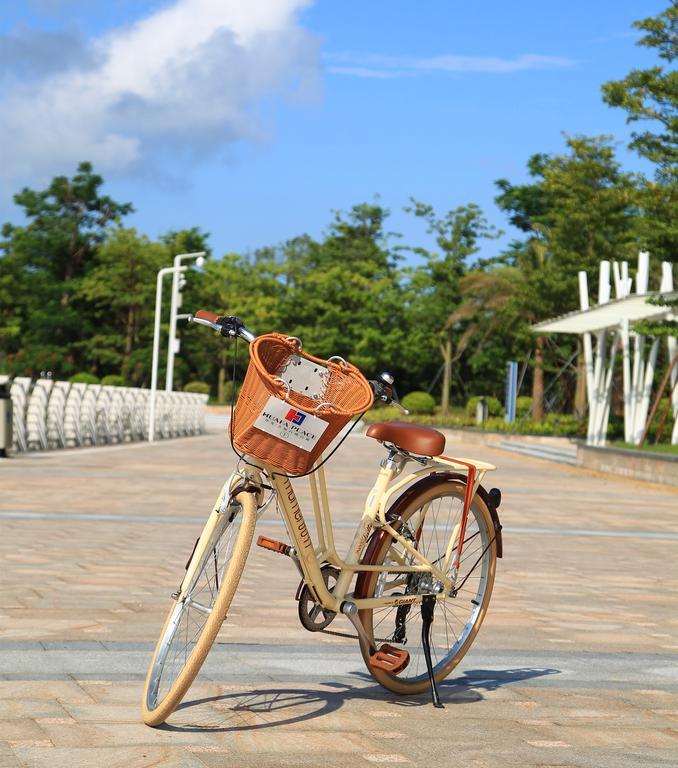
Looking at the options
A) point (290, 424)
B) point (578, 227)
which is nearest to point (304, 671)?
point (290, 424)

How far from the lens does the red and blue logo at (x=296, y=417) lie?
165 inches

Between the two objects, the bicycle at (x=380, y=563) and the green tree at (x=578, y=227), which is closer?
the bicycle at (x=380, y=563)

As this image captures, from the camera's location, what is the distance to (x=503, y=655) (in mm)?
5977

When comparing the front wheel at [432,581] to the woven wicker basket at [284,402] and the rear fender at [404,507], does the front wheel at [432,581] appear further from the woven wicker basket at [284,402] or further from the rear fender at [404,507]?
the woven wicker basket at [284,402]

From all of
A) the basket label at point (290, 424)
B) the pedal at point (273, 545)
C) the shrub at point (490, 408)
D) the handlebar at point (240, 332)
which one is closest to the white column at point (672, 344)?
the handlebar at point (240, 332)

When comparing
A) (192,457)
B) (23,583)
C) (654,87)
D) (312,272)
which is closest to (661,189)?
(654,87)

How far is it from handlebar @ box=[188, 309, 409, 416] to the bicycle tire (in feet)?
1.77

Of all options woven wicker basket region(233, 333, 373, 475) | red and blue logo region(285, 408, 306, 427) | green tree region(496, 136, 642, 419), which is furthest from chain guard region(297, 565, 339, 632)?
green tree region(496, 136, 642, 419)

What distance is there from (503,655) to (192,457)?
19781 millimetres

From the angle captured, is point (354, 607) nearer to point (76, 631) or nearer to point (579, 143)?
point (76, 631)

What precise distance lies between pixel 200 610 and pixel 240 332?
92 centimetres

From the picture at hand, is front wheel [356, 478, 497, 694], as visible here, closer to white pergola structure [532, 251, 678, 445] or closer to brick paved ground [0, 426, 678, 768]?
brick paved ground [0, 426, 678, 768]

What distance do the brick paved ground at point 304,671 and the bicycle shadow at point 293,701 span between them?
12 millimetres

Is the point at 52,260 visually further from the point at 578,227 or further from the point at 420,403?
the point at 578,227
